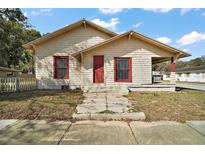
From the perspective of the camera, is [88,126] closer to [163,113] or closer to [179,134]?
[179,134]

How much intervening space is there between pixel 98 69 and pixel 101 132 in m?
8.38

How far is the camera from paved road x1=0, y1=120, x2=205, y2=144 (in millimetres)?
4371

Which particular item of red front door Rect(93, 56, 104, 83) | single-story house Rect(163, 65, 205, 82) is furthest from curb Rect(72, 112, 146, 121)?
single-story house Rect(163, 65, 205, 82)

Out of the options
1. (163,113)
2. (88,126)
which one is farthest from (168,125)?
(88,126)

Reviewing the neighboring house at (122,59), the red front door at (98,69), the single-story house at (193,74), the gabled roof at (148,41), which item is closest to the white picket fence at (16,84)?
the neighboring house at (122,59)

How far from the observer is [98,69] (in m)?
13.1

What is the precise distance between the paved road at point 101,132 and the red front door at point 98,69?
7.22 meters

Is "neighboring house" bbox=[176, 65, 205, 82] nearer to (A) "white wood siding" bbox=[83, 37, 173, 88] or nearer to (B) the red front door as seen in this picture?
(A) "white wood siding" bbox=[83, 37, 173, 88]

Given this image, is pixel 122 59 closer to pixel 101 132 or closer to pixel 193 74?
pixel 101 132

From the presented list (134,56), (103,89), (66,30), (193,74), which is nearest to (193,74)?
(193,74)

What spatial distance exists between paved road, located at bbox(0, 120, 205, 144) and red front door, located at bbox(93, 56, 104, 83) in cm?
722

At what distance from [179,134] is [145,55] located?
855cm
